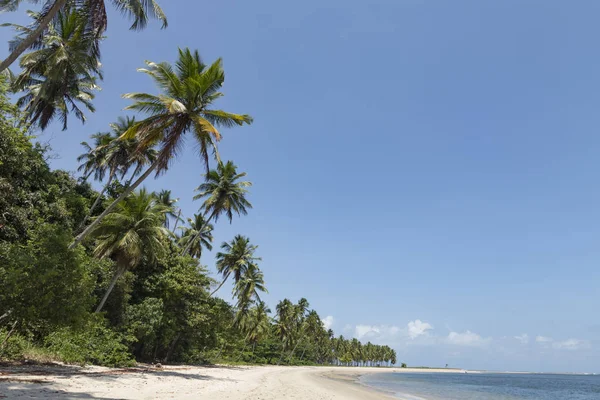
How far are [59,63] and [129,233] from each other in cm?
952

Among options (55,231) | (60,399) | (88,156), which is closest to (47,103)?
(88,156)

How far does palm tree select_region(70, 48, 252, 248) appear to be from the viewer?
15359 millimetres

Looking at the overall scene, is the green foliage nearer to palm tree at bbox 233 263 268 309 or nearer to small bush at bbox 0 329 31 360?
small bush at bbox 0 329 31 360

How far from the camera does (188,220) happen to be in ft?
150

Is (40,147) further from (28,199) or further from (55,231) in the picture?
(55,231)

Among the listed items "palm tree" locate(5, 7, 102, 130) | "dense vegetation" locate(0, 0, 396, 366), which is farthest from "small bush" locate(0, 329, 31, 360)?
"palm tree" locate(5, 7, 102, 130)

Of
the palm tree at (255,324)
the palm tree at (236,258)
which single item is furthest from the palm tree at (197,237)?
the palm tree at (255,324)

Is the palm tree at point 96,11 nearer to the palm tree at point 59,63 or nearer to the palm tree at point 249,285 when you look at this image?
the palm tree at point 59,63

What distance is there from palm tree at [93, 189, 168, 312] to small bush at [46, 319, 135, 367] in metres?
1.77

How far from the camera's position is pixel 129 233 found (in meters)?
21.2

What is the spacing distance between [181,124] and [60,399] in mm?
10768

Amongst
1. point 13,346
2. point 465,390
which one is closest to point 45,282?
point 13,346

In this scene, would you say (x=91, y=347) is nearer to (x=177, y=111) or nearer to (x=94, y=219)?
(x=94, y=219)

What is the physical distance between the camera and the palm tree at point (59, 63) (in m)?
16.9
